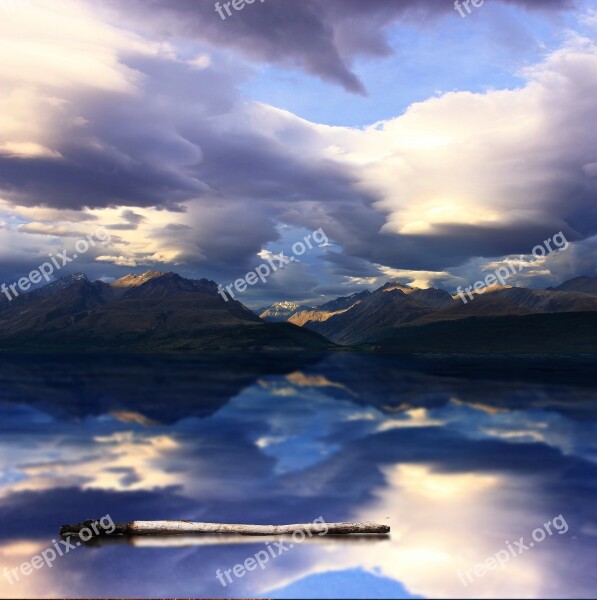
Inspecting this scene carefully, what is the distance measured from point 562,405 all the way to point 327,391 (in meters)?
56.8

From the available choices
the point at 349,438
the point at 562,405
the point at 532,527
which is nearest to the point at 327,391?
the point at 562,405

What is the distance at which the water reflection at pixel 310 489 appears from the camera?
26.1m

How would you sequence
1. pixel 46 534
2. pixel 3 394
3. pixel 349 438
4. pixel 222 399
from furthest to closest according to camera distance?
pixel 3 394, pixel 222 399, pixel 349 438, pixel 46 534

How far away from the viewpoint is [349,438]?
7081 centimetres

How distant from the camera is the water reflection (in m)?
26.1

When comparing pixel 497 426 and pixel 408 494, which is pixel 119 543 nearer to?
pixel 408 494

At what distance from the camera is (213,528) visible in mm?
31766
